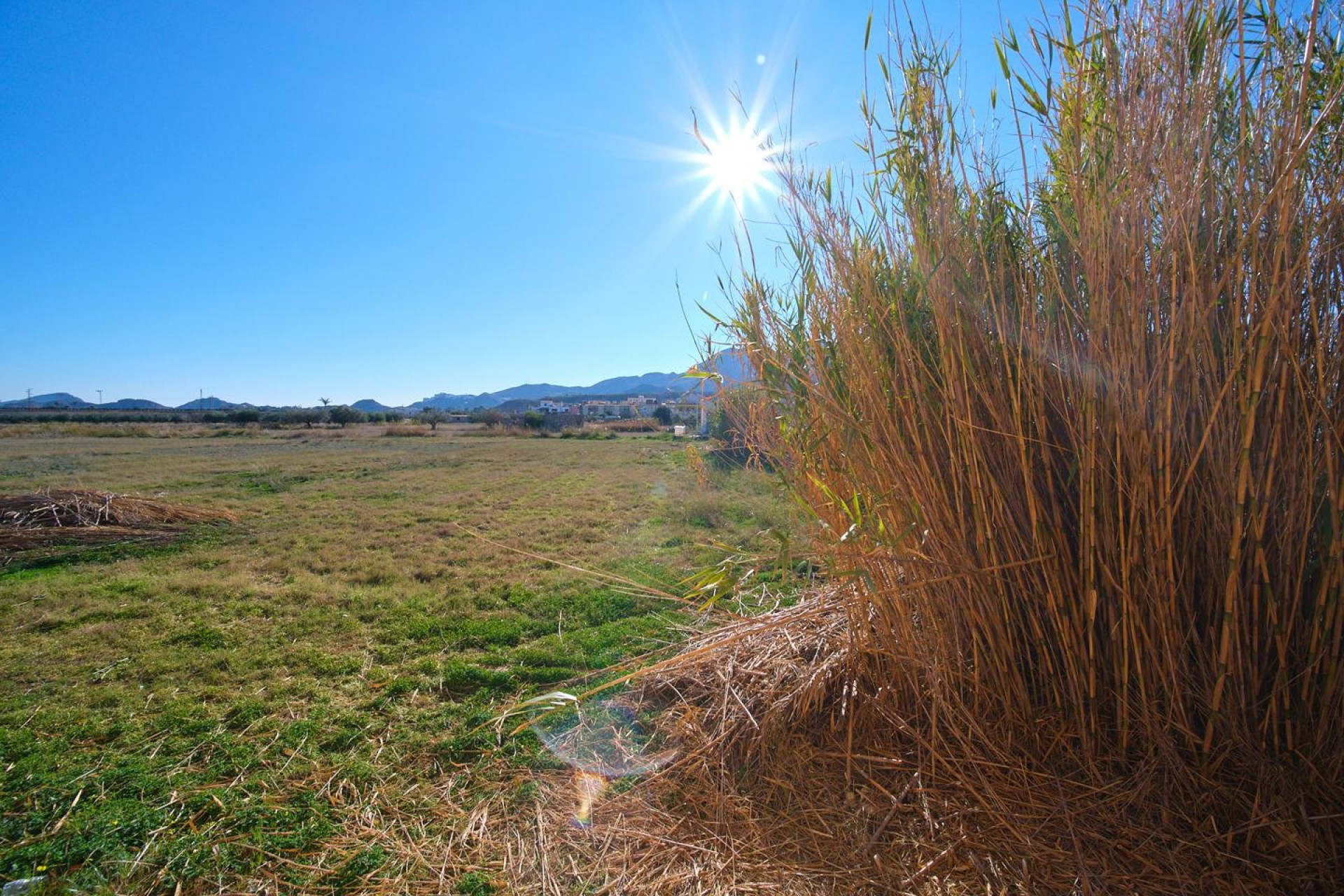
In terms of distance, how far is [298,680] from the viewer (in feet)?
9.36

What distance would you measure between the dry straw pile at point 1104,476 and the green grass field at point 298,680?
3.86 ft

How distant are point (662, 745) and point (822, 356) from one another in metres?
1.52

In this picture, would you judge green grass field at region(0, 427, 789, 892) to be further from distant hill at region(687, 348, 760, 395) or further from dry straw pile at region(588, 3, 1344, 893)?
dry straw pile at region(588, 3, 1344, 893)

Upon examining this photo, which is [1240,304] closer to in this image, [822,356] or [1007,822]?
[822,356]

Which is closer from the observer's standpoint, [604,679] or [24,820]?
Result: [24,820]

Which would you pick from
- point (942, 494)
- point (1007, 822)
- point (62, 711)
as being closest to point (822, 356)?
point (942, 494)

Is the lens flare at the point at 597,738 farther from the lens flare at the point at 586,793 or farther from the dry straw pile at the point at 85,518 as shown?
the dry straw pile at the point at 85,518

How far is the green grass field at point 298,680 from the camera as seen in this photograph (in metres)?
1.73

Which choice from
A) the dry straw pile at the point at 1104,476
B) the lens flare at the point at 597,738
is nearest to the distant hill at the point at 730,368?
the dry straw pile at the point at 1104,476

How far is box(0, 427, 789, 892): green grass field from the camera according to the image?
5.66 feet

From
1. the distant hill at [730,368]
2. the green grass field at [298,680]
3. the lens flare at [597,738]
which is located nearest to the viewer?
the green grass field at [298,680]

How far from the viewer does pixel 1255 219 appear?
116 centimetres

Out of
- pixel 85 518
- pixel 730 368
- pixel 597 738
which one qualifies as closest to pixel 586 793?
pixel 597 738

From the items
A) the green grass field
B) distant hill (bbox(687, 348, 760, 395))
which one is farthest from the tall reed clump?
the green grass field
